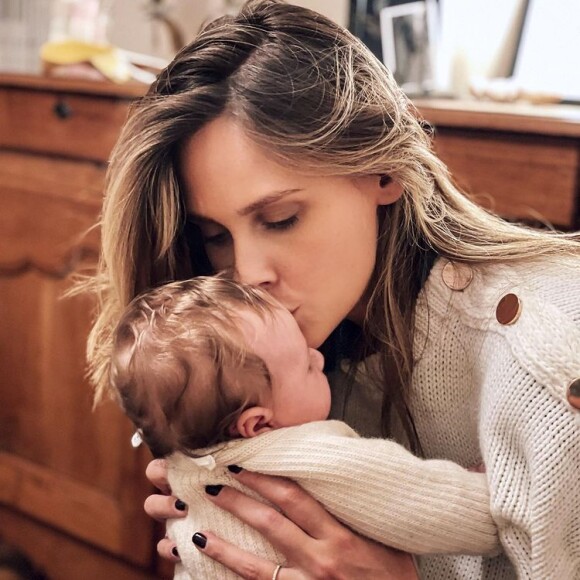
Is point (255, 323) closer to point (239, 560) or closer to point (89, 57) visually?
point (239, 560)

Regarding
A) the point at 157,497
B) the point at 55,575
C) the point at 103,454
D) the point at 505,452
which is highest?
the point at 505,452

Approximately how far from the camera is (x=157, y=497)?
0.95 m

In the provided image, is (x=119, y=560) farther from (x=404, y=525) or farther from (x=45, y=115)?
(x=404, y=525)

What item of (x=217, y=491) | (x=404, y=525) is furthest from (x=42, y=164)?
(x=404, y=525)

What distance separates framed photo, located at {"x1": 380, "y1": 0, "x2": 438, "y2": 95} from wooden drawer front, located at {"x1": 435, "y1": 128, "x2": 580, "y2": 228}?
0.48m

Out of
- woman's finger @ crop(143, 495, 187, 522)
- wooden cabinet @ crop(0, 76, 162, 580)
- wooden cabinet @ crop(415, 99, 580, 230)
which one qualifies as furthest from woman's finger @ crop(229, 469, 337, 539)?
wooden cabinet @ crop(0, 76, 162, 580)

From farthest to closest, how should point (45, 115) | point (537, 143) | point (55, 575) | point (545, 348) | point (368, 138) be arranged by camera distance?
point (55, 575), point (45, 115), point (537, 143), point (368, 138), point (545, 348)

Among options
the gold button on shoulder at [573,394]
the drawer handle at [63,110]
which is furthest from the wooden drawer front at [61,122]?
the gold button on shoulder at [573,394]

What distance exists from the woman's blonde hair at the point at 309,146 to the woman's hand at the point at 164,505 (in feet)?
0.76

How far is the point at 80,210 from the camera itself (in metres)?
1.63

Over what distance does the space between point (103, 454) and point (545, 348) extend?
3.79 feet

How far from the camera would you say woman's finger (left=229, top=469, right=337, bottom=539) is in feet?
2.67

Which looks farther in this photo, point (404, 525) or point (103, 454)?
point (103, 454)

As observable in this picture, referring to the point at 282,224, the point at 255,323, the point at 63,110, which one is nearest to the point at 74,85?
the point at 63,110
